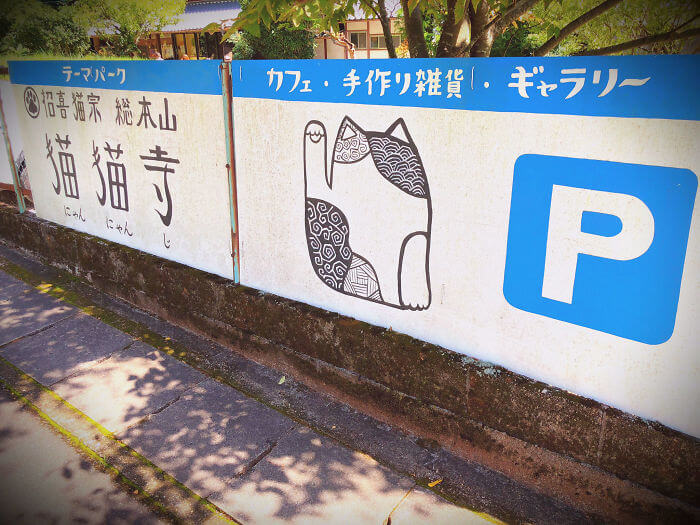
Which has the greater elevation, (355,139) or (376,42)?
(376,42)

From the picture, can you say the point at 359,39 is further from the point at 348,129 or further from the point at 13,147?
the point at 348,129

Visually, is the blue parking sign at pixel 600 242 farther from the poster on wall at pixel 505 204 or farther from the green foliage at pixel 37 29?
the green foliage at pixel 37 29

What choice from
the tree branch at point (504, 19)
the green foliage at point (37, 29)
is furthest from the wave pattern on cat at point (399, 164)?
the green foliage at point (37, 29)

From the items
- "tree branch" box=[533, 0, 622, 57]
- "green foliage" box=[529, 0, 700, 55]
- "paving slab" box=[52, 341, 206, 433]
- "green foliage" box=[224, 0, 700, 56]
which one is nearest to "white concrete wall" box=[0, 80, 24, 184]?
"green foliage" box=[224, 0, 700, 56]

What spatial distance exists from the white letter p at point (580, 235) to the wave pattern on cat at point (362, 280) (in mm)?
1193

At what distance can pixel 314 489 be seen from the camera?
123 inches

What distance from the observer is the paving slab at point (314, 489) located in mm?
2949

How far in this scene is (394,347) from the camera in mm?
3570

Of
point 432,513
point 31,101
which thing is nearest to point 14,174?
point 31,101

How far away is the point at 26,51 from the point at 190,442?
66.3 ft

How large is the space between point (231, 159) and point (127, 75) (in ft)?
5.13

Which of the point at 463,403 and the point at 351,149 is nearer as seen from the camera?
the point at 463,403

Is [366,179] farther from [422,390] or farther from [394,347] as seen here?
[422,390]

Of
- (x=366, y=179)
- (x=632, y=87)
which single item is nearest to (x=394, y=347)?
(x=366, y=179)
